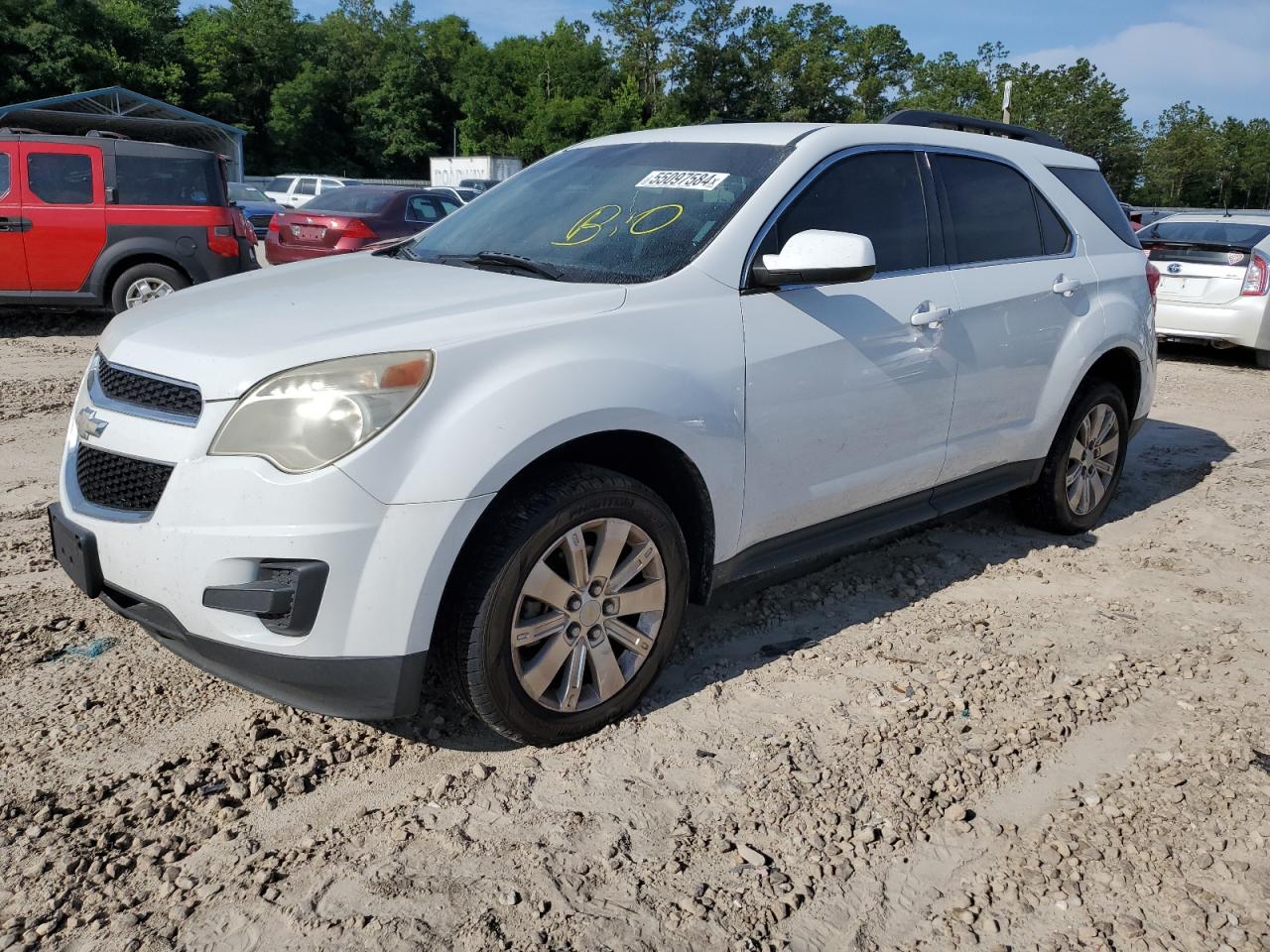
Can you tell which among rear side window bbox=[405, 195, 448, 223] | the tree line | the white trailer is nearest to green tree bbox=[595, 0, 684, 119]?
the tree line

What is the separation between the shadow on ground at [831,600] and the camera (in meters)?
3.43

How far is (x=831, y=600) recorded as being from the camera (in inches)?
170

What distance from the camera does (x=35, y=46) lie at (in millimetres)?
44281

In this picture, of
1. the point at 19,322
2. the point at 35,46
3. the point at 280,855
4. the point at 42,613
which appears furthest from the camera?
the point at 35,46

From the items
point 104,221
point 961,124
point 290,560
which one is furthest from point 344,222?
point 290,560

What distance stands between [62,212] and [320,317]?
8436 millimetres

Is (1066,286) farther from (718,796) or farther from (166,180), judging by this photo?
(166,180)

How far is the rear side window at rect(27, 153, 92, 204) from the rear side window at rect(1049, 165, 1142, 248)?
28.4 ft

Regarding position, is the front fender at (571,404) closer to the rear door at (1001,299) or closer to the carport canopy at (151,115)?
the rear door at (1001,299)

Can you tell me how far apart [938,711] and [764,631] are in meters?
0.77

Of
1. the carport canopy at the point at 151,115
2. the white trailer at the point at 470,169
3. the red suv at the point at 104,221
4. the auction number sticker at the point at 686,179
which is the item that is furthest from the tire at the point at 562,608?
the white trailer at the point at 470,169

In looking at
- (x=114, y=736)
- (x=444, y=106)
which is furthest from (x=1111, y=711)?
(x=444, y=106)

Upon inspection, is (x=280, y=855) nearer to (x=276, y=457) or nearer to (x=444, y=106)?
(x=276, y=457)

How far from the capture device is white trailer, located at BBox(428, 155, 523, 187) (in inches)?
1849
